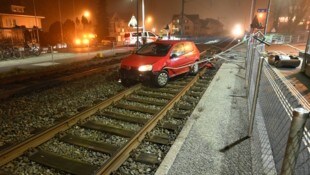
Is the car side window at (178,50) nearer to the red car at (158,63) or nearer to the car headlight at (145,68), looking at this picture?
the red car at (158,63)

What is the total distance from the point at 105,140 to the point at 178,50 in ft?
21.1

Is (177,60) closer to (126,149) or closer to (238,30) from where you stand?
(126,149)

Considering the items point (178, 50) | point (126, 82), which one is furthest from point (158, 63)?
point (126, 82)

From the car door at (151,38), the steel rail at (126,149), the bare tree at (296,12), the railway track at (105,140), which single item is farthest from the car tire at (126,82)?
the bare tree at (296,12)

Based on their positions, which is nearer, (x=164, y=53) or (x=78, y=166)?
(x=78, y=166)

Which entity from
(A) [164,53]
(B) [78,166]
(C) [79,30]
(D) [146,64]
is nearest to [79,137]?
(B) [78,166]

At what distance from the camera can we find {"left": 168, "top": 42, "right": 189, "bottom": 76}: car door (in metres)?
10.1

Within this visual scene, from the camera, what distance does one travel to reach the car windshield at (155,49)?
10.1 metres

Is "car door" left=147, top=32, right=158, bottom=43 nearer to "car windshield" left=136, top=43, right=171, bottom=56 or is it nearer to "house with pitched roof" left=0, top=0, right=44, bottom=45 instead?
"house with pitched roof" left=0, top=0, right=44, bottom=45

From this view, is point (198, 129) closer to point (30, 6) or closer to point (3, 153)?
point (3, 153)

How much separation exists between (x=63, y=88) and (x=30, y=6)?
58.4m

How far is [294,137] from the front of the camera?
218 centimetres

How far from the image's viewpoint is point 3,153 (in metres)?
4.34

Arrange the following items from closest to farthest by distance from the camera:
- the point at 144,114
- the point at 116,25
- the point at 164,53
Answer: the point at 144,114, the point at 164,53, the point at 116,25
